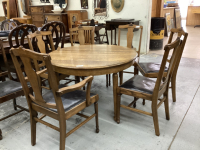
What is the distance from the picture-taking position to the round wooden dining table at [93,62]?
1755 mm

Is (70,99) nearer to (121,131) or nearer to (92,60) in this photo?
(92,60)

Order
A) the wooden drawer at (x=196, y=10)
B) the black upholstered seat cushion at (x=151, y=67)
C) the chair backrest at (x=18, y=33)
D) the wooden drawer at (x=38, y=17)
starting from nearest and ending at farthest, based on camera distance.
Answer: the black upholstered seat cushion at (x=151, y=67) → the chair backrest at (x=18, y=33) → the wooden drawer at (x=38, y=17) → the wooden drawer at (x=196, y=10)

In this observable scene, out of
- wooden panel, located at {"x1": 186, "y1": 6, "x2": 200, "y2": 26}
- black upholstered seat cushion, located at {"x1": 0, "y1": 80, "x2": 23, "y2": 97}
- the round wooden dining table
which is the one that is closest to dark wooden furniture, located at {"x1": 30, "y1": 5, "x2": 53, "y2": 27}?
the round wooden dining table

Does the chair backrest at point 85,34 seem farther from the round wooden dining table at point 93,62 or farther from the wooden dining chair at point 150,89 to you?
the wooden dining chair at point 150,89

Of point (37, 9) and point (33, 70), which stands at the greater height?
point (37, 9)

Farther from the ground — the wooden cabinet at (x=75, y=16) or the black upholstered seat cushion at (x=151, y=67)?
the wooden cabinet at (x=75, y=16)

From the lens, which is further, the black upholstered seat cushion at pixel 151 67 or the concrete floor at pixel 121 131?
the black upholstered seat cushion at pixel 151 67

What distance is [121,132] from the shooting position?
1938mm

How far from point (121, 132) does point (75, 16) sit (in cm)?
500

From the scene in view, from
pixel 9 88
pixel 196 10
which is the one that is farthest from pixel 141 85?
pixel 196 10

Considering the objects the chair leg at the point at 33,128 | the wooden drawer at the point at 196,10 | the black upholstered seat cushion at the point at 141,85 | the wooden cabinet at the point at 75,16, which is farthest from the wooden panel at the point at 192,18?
the chair leg at the point at 33,128

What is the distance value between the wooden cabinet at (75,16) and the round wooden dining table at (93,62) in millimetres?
3913

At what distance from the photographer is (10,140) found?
1.87m

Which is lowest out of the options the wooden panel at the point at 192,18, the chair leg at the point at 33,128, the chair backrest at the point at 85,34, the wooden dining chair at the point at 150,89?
the chair leg at the point at 33,128
